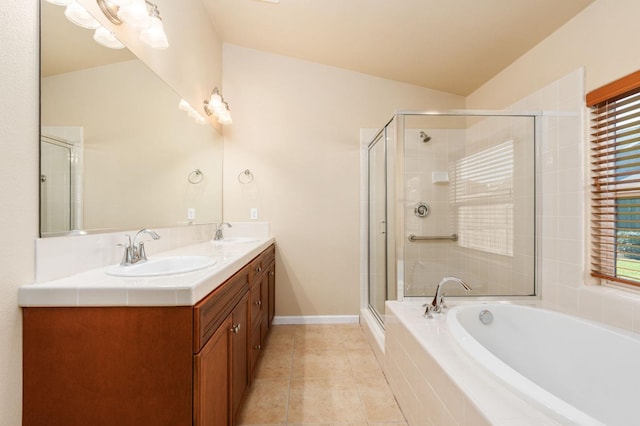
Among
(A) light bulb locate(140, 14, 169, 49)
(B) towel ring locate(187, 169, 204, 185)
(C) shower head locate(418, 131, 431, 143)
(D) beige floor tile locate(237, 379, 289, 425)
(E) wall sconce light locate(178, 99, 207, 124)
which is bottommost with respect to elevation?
(D) beige floor tile locate(237, 379, 289, 425)

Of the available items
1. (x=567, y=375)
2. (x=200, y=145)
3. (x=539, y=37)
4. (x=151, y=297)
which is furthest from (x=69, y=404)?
(x=539, y=37)

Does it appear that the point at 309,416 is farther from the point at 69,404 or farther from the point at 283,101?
the point at 283,101

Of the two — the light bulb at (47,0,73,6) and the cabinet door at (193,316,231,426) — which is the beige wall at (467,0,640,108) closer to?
the cabinet door at (193,316,231,426)

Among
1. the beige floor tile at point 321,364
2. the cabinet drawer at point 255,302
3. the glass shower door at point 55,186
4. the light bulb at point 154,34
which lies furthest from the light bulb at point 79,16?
the beige floor tile at point 321,364

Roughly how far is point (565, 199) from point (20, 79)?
2.67 m

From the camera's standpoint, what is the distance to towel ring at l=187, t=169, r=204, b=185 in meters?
2.20

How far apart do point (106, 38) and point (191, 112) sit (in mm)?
904

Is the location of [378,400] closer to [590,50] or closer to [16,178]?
[16,178]

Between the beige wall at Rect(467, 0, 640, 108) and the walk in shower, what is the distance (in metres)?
0.31

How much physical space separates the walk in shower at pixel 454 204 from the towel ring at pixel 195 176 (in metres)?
1.53

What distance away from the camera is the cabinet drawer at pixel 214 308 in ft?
3.02

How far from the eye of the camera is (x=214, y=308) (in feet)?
3.54

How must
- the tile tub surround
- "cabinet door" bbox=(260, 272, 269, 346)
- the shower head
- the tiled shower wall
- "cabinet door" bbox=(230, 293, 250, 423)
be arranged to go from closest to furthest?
the tile tub surround
"cabinet door" bbox=(230, 293, 250, 423)
the tiled shower wall
"cabinet door" bbox=(260, 272, 269, 346)
the shower head

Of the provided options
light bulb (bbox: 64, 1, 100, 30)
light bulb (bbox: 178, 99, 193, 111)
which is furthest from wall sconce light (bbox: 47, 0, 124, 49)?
light bulb (bbox: 178, 99, 193, 111)
